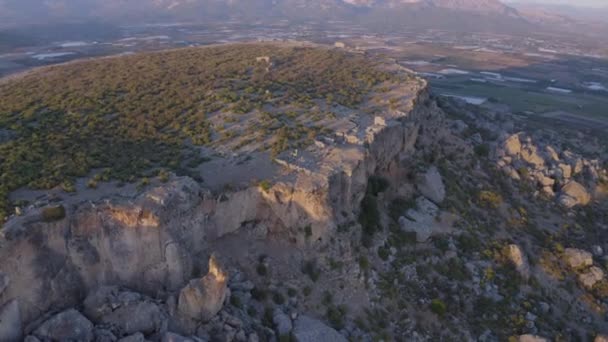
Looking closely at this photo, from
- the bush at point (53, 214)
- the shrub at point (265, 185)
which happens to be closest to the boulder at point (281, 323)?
the shrub at point (265, 185)

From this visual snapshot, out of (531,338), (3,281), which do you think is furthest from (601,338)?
(3,281)

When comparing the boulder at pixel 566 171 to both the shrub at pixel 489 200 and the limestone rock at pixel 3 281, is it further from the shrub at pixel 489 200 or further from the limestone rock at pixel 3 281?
the limestone rock at pixel 3 281

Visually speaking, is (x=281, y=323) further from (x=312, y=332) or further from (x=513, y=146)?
(x=513, y=146)

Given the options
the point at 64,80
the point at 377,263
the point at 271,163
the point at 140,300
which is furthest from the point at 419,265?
the point at 64,80

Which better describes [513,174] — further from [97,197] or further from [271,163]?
[97,197]

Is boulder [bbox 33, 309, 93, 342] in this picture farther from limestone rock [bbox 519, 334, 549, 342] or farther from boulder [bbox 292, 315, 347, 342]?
limestone rock [bbox 519, 334, 549, 342]

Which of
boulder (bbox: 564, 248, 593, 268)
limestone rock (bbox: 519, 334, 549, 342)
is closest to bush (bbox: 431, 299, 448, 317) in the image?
limestone rock (bbox: 519, 334, 549, 342)
